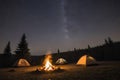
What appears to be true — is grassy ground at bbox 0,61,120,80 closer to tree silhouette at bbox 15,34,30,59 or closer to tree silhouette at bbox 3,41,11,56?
tree silhouette at bbox 15,34,30,59

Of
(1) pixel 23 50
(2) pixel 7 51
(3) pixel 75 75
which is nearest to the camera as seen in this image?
(3) pixel 75 75

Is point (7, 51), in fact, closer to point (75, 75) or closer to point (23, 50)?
point (23, 50)

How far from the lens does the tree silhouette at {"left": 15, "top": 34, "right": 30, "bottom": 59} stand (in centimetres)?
3733

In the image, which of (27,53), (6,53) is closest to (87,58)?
(27,53)

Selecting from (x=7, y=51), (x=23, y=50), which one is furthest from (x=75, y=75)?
(x=7, y=51)

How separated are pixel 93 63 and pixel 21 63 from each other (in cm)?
1695

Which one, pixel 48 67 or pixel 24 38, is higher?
pixel 24 38

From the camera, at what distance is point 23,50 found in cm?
3794

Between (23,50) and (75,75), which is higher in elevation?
(23,50)

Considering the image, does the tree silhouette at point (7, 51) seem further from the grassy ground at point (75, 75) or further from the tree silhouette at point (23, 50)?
the grassy ground at point (75, 75)

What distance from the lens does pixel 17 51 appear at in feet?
124

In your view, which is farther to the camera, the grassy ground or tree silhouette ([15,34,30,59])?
tree silhouette ([15,34,30,59])

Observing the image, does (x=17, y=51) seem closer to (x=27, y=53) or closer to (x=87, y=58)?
(x=27, y=53)

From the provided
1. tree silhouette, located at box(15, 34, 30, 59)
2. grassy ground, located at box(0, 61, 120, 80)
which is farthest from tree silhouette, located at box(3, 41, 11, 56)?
grassy ground, located at box(0, 61, 120, 80)
